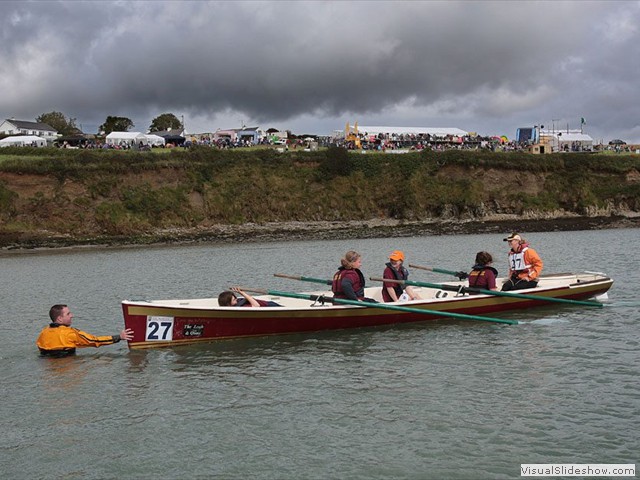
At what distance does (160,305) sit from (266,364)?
280 cm

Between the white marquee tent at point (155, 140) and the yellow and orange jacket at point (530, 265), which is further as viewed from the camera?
the white marquee tent at point (155, 140)

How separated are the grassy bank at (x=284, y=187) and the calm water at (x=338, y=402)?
38.7 metres

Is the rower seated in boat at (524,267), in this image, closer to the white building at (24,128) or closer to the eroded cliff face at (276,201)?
the eroded cliff face at (276,201)

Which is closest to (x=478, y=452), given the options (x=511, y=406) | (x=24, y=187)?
(x=511, y=406)

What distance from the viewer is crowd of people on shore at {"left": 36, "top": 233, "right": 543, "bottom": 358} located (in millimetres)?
14641

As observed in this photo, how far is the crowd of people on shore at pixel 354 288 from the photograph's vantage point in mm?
14641

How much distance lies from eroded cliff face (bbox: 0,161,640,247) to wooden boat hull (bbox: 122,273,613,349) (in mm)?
38348

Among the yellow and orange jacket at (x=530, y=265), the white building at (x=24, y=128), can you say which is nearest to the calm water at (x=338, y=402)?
the yellow and orange jacket at (x=530, y=265)

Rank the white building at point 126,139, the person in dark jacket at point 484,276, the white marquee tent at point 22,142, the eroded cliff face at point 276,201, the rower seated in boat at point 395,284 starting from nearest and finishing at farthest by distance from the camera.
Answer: the rower seated in boat at point 395,284, the person in dark jacket at point 484,276, the eroded cliff face at point 276,201, the white marquee tent at point 22,142, the white building at point 126,139

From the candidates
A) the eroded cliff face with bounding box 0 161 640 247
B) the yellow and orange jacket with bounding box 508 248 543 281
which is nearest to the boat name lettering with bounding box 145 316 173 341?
the yellow and orange jacket with bounding box 508 248 543 281

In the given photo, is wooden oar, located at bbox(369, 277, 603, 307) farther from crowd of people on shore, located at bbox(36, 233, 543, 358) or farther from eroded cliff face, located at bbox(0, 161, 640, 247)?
eroded cliff face, located at bbox(0, 161, 640, 247)

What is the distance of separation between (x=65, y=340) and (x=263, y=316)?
438cm

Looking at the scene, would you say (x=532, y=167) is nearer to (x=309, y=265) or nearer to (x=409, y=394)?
(x=309, y=265)

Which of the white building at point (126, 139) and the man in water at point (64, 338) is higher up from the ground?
the white building at point (126, 139)
